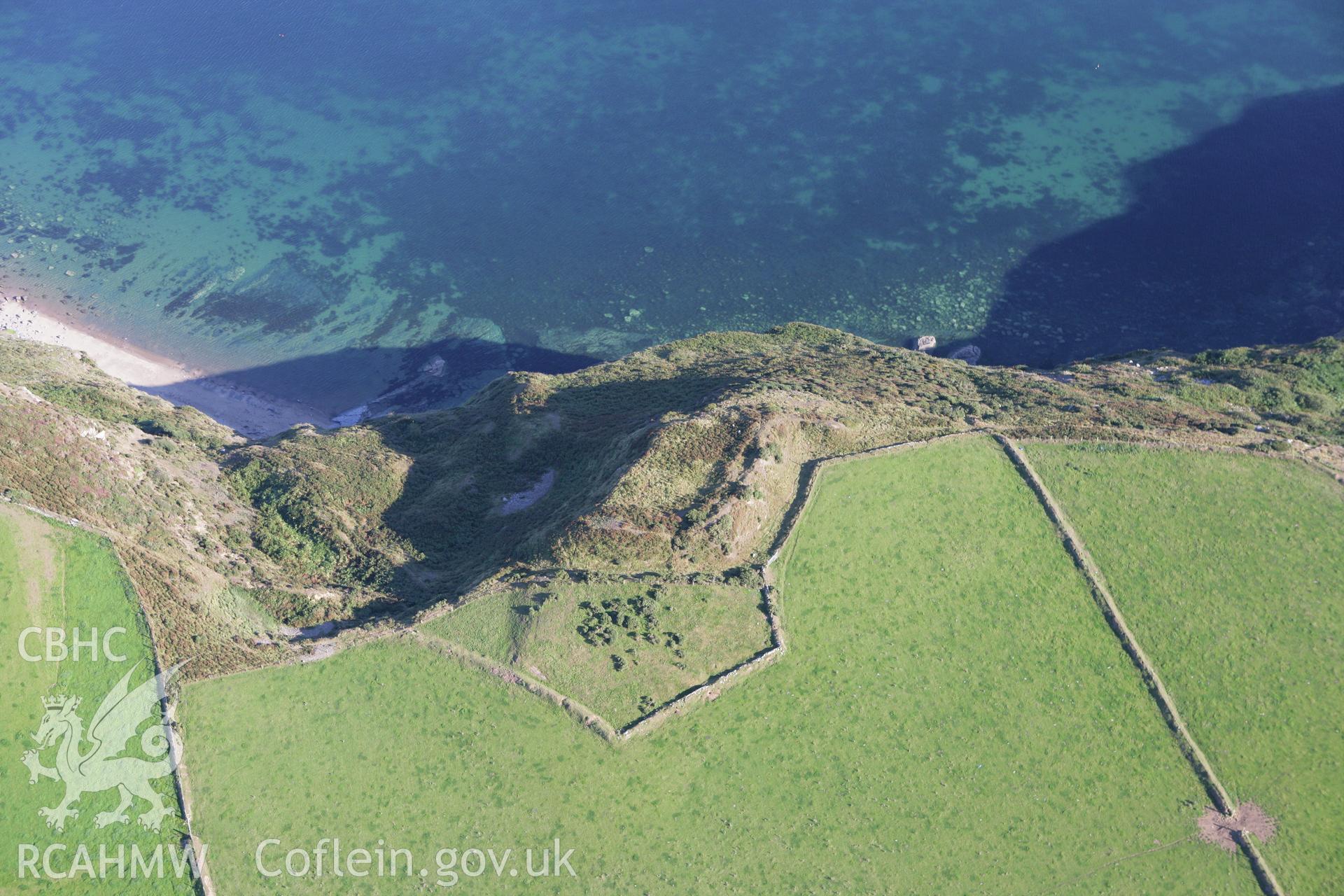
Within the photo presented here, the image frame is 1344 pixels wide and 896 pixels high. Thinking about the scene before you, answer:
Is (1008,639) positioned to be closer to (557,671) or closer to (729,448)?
(729,448)

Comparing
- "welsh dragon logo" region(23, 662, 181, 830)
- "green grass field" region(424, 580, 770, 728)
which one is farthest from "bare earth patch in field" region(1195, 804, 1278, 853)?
"welsh dragon logo" region(23, 662, 181, 830)

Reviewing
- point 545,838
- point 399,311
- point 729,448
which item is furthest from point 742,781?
point 399,311

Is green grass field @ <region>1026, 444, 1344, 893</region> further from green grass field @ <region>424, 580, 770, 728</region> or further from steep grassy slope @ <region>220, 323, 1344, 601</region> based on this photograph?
green grass field @ <region>424, 580, 770, 728</region>

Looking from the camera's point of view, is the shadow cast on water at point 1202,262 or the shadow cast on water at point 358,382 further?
the shadow cast on water at point 1202,262

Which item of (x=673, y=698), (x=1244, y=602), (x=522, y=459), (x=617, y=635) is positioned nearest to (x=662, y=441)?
(x=522, y=459)

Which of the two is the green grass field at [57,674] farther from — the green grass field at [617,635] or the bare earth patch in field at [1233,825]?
the bare earth patch in field at [1233,825]

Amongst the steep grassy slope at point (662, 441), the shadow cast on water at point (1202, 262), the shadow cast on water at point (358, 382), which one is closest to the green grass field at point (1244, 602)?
the steep grassy slope at point (662, 441)
